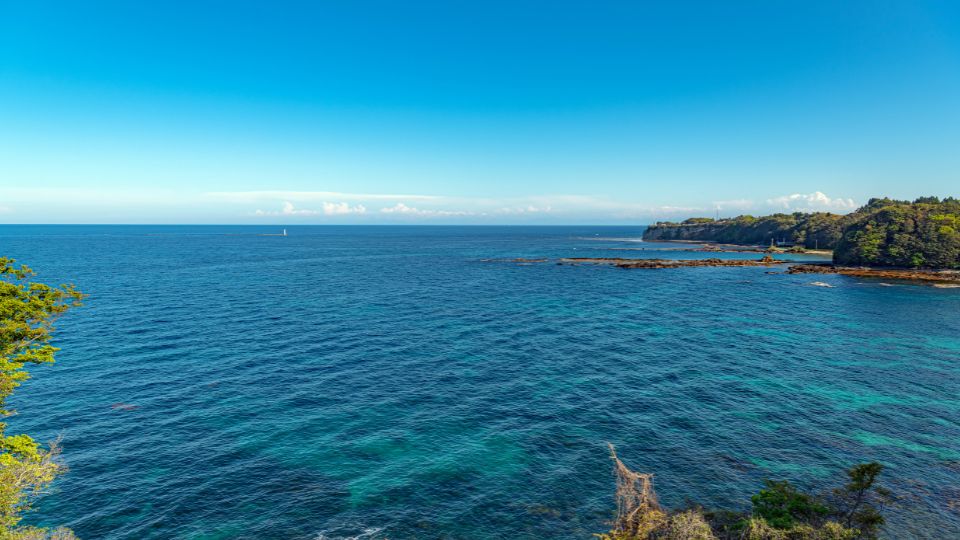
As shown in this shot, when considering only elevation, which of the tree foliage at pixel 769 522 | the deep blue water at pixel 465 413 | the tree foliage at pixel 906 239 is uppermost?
the tree foliage at pixel 906 239

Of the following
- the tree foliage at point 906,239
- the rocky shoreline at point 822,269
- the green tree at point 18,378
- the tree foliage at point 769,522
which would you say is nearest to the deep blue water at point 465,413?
the tree foliage at point 769,522

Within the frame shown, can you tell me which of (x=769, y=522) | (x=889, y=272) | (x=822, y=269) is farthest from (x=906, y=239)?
(x=769, y=522)

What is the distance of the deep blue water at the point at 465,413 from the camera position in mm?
30703

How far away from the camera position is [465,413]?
44375 mm

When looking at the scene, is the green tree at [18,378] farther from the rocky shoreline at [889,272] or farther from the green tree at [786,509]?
the rocky shoreline at [889,272]

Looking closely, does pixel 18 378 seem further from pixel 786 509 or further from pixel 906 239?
pixel 906 239

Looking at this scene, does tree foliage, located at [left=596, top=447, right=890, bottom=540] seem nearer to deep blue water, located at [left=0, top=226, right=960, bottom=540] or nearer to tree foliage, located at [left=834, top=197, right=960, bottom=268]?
deep blue water, located at [left=0, top=226, right=960, bottom=540]

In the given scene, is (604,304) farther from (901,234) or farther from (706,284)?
(901,234)

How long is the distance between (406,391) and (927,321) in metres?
91.7

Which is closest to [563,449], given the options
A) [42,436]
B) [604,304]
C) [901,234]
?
[42,436]

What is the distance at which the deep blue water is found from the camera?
30703 millimetres

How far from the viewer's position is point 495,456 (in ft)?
121

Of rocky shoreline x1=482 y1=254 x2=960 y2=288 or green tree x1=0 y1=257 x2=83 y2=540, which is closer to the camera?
green tree x1=0 y1=257 x2=83 y2=540

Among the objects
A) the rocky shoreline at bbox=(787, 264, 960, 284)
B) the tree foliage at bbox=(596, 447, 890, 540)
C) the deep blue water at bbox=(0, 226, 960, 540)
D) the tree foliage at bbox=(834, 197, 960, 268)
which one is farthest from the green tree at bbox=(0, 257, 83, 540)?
the tree foliage at bbox=(834, 197, 960, 268)
